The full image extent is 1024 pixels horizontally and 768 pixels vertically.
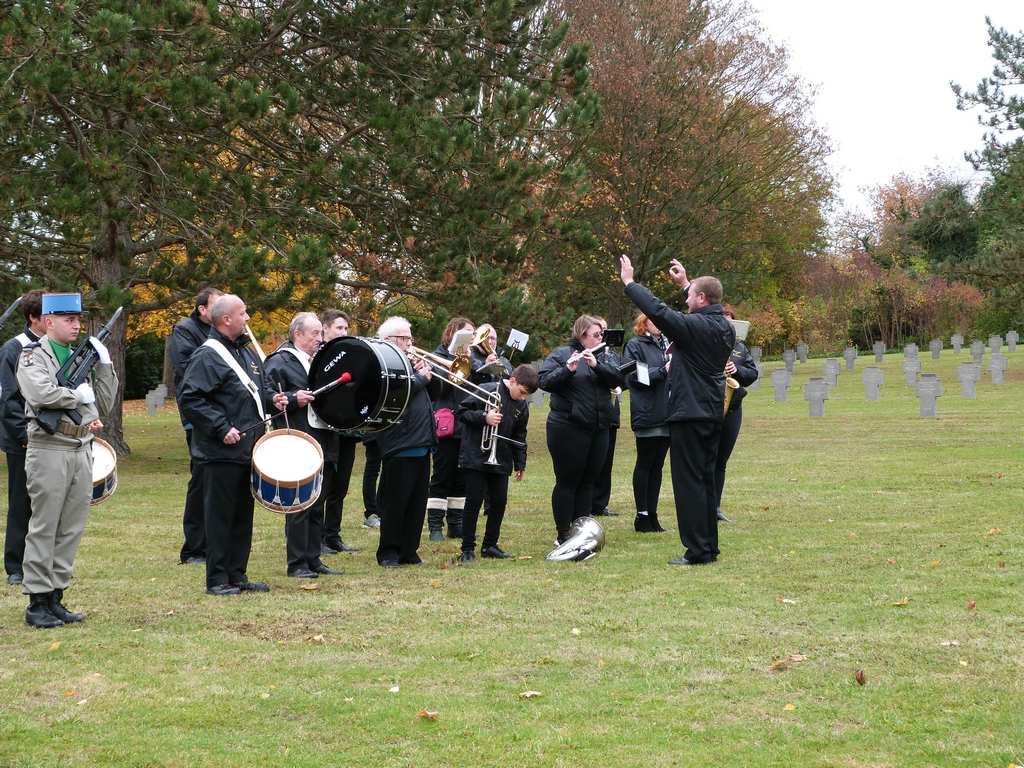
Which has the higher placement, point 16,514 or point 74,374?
point 74,374

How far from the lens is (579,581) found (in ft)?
26.6

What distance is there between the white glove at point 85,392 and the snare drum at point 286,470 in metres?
1.16

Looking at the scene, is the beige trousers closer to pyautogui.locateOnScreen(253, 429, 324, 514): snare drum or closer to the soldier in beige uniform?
the soldier in beige uniform

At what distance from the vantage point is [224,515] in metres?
7.69

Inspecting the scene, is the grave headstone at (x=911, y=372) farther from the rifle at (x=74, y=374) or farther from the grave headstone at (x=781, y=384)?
the rifle at (x=74, y=374)

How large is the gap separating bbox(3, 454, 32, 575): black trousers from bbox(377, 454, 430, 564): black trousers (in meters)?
2.61

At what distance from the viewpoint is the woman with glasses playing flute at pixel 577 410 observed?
934cm

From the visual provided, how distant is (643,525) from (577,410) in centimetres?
193

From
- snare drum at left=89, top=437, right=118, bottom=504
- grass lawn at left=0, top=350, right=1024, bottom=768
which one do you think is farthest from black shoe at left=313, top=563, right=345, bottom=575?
snare drum at left=89, top=437, right=118, bottom=504

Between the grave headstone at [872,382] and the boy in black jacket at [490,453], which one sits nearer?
the boy in black jacket at [490,453]

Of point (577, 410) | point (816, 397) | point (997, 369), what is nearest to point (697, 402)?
point (577, 410)

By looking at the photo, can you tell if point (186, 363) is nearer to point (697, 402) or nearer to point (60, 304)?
point (60, 304)

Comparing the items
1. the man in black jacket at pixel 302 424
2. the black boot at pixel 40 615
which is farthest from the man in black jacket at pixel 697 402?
the black boot at pixel 40 615

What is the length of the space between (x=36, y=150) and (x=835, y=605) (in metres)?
12.7
